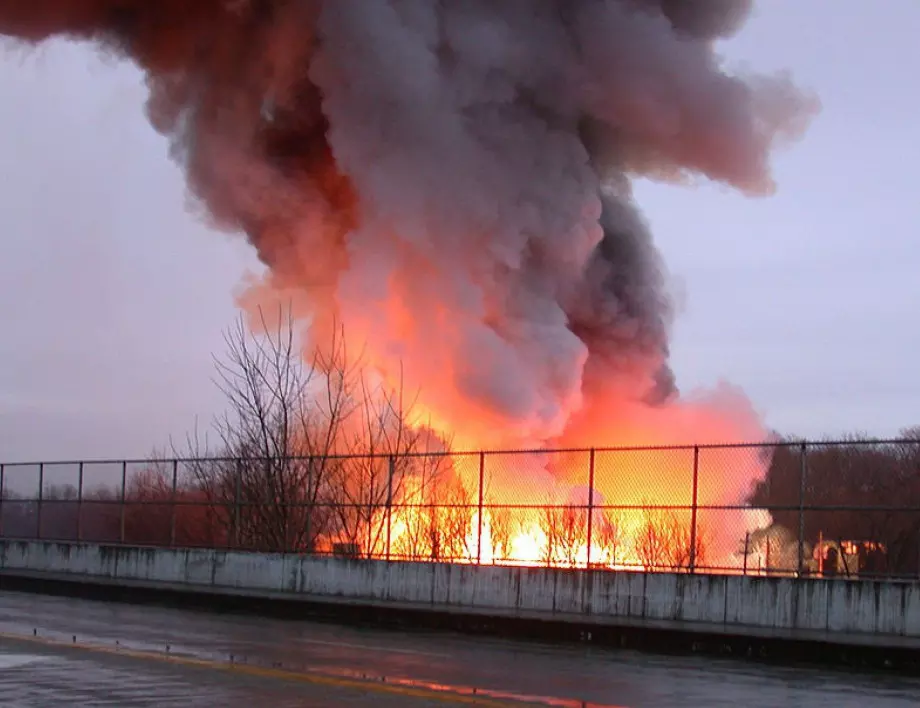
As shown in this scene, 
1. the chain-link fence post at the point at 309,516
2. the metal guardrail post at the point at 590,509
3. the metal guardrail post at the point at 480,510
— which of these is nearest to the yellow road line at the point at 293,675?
the metal guardrail post at the point at 590,509

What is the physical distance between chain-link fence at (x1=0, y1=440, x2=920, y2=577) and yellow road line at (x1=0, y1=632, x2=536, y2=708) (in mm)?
7428

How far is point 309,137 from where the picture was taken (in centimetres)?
3566

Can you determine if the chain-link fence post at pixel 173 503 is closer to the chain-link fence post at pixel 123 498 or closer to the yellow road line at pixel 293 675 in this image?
the chain-link fence post at pixel 123 498

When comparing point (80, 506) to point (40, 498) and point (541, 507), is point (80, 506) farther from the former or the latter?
point (541, 507)

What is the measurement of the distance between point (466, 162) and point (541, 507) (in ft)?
36.7

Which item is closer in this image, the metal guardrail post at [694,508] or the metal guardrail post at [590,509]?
the metal guardrail post at [694,508]

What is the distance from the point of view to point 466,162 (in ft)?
104

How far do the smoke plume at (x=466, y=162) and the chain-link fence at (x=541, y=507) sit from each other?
4.51 meters

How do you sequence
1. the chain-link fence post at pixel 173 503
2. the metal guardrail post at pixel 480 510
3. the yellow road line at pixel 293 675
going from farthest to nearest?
the chain-link fence post at pixel 173 503 < the metal guardrail post at pixel 480 510 < the yellow road line at pixel 293 675

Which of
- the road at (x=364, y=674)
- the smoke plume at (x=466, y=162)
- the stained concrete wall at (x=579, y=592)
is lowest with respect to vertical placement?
the road at (x=364, y=674)

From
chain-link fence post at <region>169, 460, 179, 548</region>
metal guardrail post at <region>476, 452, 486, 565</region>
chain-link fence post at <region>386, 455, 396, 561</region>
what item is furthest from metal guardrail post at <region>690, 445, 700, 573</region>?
chain-link fence post at <region>169, 460, 179, 548</region>

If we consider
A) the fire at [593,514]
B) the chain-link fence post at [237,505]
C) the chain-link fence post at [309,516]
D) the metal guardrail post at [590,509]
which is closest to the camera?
the metal guardrail post at [590,509]

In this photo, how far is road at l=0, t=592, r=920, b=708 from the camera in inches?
467

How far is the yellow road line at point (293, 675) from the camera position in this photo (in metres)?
11.8
